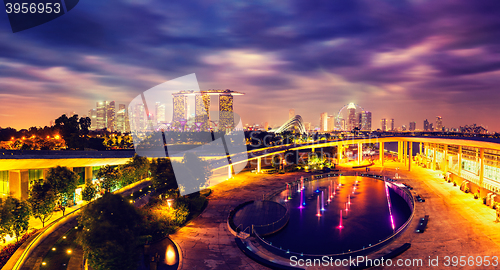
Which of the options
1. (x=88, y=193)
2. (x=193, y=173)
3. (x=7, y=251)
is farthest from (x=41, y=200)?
(x=193, y=173)

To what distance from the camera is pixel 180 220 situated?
58.8ft

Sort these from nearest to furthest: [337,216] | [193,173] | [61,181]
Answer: [61,181] → [337,216] → [193,173]

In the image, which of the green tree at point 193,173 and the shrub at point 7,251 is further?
the green tree at point 193,173

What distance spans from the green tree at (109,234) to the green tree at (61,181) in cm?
1114

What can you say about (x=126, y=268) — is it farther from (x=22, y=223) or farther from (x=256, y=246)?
(x=22, y=223)

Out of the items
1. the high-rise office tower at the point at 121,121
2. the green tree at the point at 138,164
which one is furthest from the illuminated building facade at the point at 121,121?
the green tree at the point at 138,164

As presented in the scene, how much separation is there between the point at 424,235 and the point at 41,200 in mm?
23462

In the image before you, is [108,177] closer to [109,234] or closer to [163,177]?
[163,177]

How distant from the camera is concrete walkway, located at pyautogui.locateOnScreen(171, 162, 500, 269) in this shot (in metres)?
12.9

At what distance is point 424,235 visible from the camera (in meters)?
15.2

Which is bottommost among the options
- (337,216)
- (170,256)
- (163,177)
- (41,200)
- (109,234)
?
(337,216)

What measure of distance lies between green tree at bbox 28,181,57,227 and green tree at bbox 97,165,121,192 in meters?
6.12

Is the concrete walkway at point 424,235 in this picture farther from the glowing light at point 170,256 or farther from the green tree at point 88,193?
the green tree at point 88,193

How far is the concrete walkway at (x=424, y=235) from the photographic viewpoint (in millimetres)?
12938
